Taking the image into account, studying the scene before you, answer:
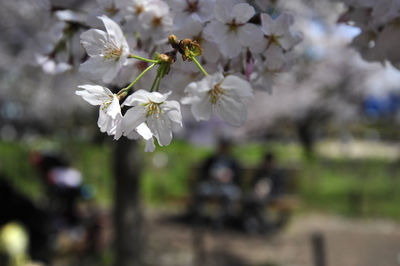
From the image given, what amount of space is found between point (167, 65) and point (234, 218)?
6191 millimetres

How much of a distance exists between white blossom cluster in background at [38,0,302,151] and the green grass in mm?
6407

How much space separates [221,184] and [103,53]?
17.8 ft

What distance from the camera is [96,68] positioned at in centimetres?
76

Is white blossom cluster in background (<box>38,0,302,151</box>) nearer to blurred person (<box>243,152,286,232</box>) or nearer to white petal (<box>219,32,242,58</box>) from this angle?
white petal (<box>219,32,242,58</box>)

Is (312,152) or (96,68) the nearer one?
(96,68)

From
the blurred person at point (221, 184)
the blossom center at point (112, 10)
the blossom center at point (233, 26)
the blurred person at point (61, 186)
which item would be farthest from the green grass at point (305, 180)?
the blossom center at point (233, 26)

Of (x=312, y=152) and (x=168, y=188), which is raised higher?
(x=312, y=152)

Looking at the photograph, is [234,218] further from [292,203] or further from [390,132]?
[390,132]

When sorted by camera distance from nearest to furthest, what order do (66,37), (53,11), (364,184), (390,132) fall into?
(66,37)
(53,11)
(364,184)
(390,132)

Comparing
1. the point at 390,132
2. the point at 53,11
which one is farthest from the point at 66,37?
Answer: the point at 390,132

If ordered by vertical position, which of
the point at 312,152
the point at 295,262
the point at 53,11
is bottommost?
the point at 295,262

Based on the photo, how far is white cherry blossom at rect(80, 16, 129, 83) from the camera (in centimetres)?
75

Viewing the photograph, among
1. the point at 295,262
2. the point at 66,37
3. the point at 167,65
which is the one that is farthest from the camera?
the point at 295,262

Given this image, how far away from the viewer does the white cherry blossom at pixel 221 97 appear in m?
0.71
